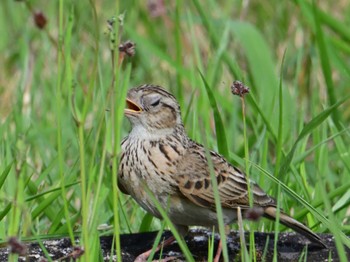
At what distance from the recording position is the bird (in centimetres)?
453

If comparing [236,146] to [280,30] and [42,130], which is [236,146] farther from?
[280,30]

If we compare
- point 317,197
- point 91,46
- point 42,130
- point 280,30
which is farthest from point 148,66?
point 317,197

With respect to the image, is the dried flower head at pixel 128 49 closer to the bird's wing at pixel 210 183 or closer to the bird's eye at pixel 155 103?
the bird's wing at pixel 210 183

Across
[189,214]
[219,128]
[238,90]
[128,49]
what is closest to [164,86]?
[219,128]

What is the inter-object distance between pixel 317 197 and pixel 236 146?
1236mm

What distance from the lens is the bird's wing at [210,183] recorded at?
14.9 ft

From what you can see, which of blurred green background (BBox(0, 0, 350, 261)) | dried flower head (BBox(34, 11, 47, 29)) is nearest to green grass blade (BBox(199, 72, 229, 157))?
blurred green background (BBox(0, 0, 350, 261))

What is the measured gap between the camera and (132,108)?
4941mm

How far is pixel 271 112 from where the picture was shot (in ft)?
18.4

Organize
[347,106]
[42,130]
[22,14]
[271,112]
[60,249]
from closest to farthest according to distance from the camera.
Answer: [60,249] < [271,112] < [42,130] < [347,106] < [22,14]

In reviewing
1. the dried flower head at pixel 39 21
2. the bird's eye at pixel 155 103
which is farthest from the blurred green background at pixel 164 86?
the bird's eye at pixel 155 103

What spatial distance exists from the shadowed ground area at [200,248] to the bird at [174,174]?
0.08 meters

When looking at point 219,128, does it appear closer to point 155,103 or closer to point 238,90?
point 155,103

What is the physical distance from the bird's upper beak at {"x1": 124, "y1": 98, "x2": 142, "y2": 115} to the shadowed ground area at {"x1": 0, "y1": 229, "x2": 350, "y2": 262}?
0.55 meters
